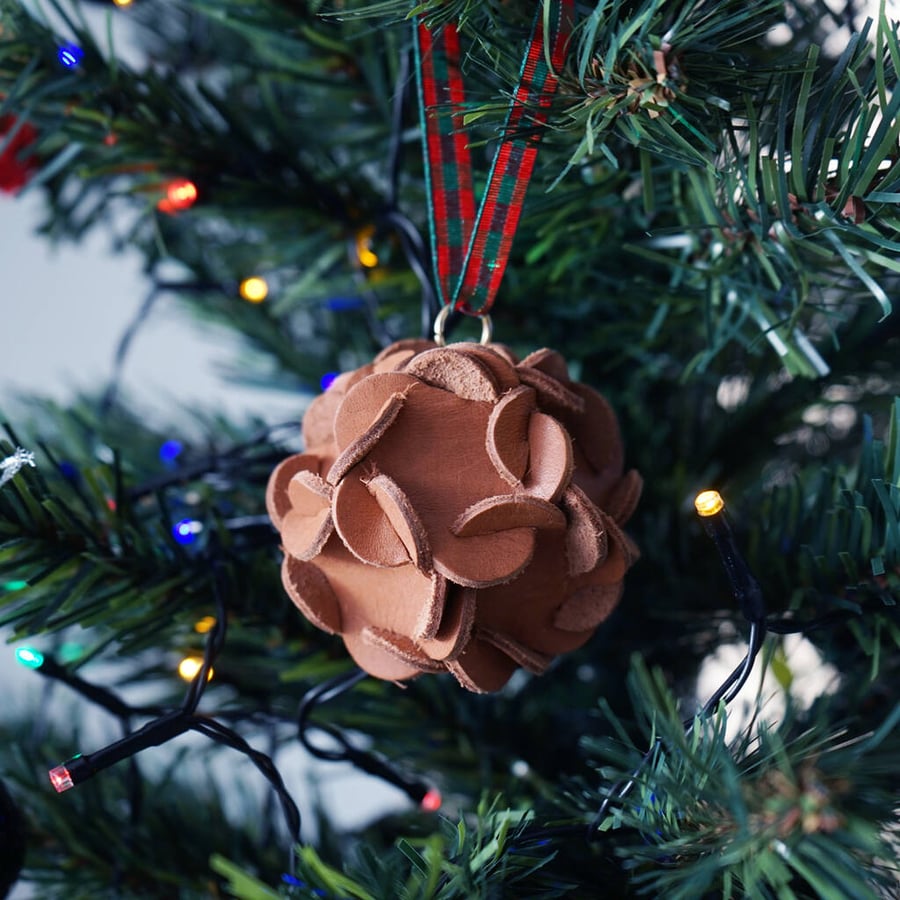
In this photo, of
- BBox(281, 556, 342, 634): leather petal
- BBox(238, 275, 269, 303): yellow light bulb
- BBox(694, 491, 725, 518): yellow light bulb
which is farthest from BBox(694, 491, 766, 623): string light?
BBox(238, 275, 269, 303): yellow light bulb

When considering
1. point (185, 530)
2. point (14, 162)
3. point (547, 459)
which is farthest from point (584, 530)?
point (14, 162)

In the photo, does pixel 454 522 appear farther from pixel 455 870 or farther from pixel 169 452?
pixel 169 452

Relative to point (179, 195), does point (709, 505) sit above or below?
below

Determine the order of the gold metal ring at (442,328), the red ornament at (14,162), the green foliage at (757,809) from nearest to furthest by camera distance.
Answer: the green foliage at (757,809)
the gold metal ring at (442,328)
the red ornament at (14,162)

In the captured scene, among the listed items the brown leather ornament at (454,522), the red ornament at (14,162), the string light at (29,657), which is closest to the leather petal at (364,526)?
the brown leather ornament at (454,522)

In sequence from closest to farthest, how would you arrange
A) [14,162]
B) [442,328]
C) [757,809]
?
[757,809] < [442,328] < [14,162]

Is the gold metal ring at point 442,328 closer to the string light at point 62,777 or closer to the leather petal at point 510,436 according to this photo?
the leather petal at point 510,436
